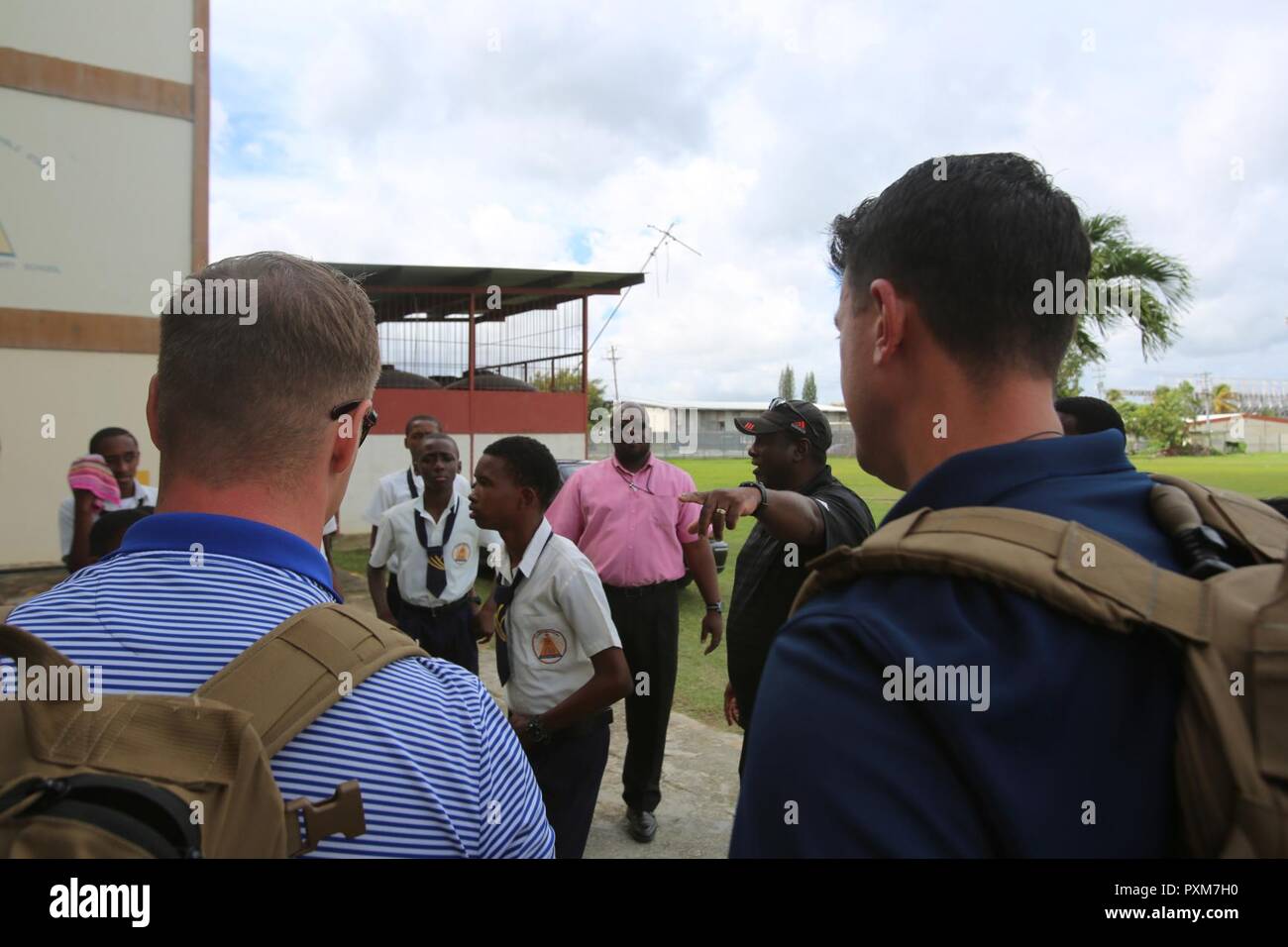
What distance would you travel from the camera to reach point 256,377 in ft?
4.42

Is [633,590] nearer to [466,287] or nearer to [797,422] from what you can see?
Result: [797,422]

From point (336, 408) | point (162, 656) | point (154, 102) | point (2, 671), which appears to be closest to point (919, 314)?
point (336, 408)

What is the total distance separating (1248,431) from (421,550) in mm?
87896

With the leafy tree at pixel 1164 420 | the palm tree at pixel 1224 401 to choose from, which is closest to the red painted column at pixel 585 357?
the leafy tree at pixel 1164 420

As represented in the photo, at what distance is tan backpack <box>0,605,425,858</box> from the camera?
0.89 m

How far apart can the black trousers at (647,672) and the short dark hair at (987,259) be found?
11.5ft

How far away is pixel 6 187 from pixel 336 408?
11434mm

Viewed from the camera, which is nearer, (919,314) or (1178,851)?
(1178,851)

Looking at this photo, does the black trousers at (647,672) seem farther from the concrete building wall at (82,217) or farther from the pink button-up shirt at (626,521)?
the concrete building wall at (82,217)

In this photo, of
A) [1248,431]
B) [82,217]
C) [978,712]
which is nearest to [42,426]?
[82,217]

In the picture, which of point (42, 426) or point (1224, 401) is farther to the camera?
point (1224, 401)

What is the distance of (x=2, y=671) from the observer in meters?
1.05

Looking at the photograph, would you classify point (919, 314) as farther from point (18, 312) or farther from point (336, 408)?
point (18, 312)

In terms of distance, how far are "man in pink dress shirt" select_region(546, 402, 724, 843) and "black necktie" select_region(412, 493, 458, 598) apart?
0.66 metres
